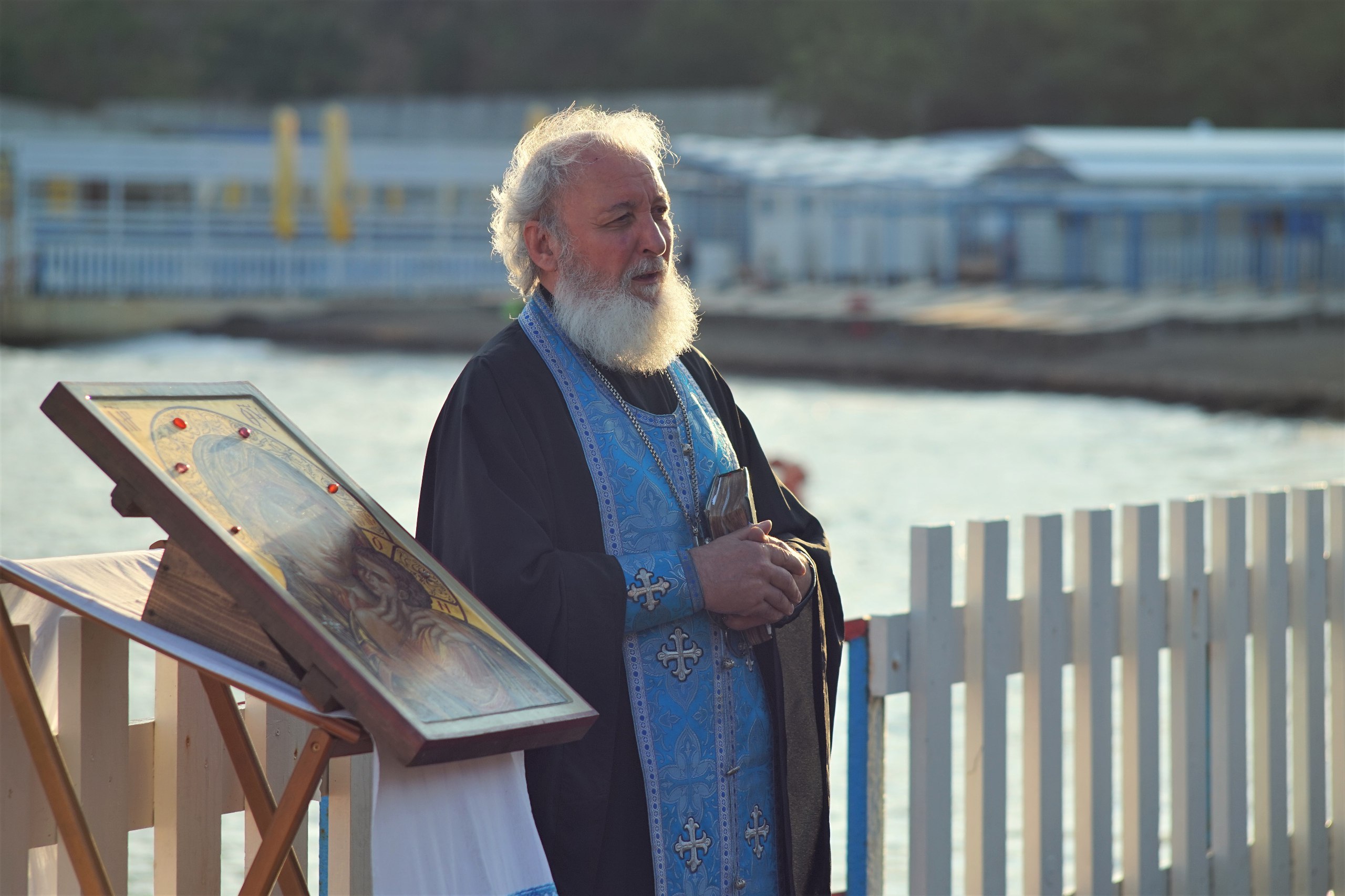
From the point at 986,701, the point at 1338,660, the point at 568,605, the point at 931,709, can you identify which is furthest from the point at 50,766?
the point at 1338,660

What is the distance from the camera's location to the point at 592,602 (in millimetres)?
2119

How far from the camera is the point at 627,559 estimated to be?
218cm

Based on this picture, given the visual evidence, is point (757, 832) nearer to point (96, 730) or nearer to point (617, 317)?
point (617, 317)

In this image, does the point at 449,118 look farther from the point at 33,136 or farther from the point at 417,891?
the point at 417,891

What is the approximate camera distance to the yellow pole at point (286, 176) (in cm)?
2623

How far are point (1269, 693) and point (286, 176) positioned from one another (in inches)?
967

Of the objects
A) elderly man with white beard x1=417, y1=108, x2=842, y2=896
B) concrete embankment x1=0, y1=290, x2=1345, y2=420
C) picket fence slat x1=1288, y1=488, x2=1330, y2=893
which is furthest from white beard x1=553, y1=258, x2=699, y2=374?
concrete embankment x1=0, y1=290, x2=1345, y2=420

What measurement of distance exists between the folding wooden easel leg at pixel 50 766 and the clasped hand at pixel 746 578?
2.75 ft

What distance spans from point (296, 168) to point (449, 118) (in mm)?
28974

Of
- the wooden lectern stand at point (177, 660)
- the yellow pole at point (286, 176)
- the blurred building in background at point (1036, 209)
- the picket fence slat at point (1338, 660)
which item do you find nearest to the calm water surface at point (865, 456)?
the picket fence slat at point (1338, 660)

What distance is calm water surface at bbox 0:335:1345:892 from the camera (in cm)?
884

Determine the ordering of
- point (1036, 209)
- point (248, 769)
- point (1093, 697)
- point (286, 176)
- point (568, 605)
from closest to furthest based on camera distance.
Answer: point (248, 769), point (568, 605), point (1093, 697), point (286, 176), point (1036, 209)

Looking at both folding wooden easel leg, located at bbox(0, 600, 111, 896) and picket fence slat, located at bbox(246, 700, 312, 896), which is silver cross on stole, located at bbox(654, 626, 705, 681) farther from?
folding wooden easel leg, located at bbox(0, 600, 111, 896)

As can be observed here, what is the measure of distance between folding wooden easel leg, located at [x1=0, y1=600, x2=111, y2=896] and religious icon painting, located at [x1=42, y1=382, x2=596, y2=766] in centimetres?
27
